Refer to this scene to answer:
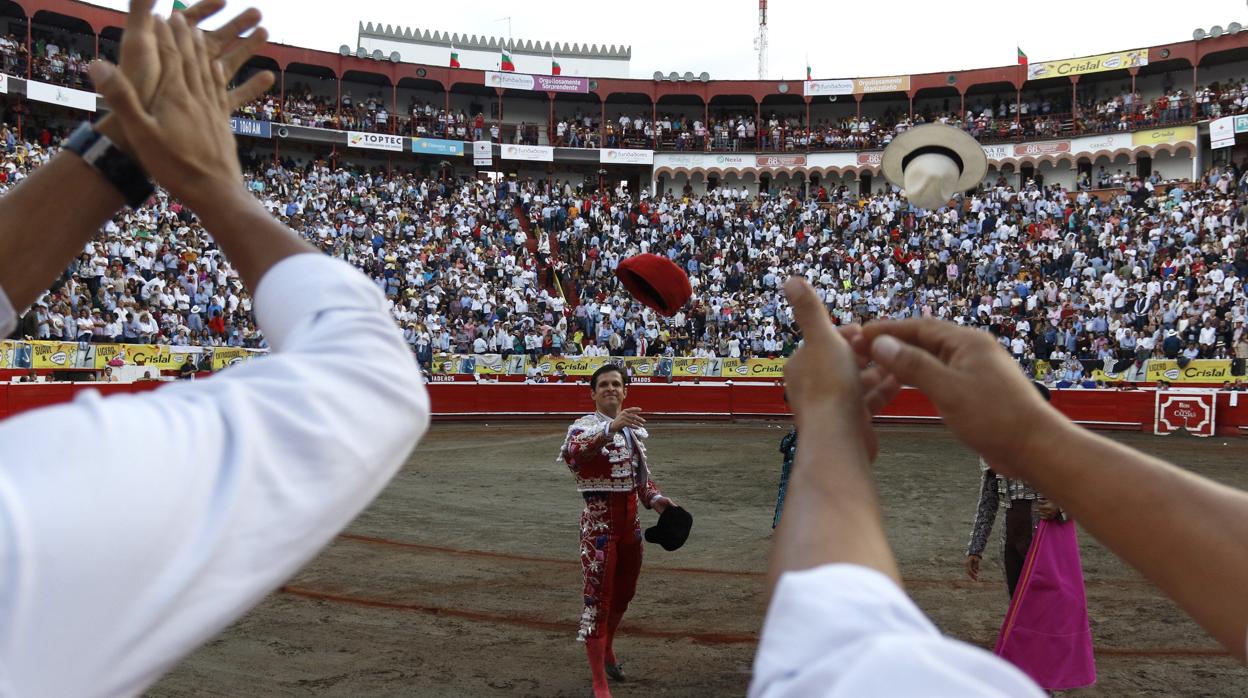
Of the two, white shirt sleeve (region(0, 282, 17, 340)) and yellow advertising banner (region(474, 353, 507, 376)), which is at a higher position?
white shirt sleeve (region(0, 282, 17, 340))

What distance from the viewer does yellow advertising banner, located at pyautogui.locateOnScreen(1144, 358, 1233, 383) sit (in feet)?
67.8

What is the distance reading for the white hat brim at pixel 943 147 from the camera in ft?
14.1

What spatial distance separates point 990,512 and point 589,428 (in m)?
2.60

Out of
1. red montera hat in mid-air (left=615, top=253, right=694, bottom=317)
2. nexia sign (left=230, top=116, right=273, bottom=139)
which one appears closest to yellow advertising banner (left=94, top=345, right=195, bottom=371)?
red montera hat in mid-air (left=615, top=253, right=694, bottom=317)

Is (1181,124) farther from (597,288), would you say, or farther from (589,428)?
(589,428)

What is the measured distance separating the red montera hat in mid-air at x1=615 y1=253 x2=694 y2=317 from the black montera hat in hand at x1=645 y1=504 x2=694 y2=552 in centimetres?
129

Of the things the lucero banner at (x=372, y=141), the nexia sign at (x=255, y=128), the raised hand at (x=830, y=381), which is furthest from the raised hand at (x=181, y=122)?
the lucero banner at (x=372, y=141)

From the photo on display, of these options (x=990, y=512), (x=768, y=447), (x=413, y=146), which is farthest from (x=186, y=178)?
(x=413, y=146)

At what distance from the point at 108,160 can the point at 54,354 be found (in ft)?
60.5

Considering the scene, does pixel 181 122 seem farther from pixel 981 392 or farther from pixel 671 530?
pixel 671 530

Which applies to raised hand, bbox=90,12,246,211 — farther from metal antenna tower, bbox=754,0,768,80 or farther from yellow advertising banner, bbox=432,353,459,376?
metal antenna tower, bbox=754,0,768,80

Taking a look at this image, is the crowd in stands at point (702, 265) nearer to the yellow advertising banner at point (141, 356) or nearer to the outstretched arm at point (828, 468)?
the yellow advertising banner at point (141, 356)

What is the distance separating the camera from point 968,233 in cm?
3067

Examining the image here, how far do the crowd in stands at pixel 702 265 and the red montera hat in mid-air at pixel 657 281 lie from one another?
15553 mm
